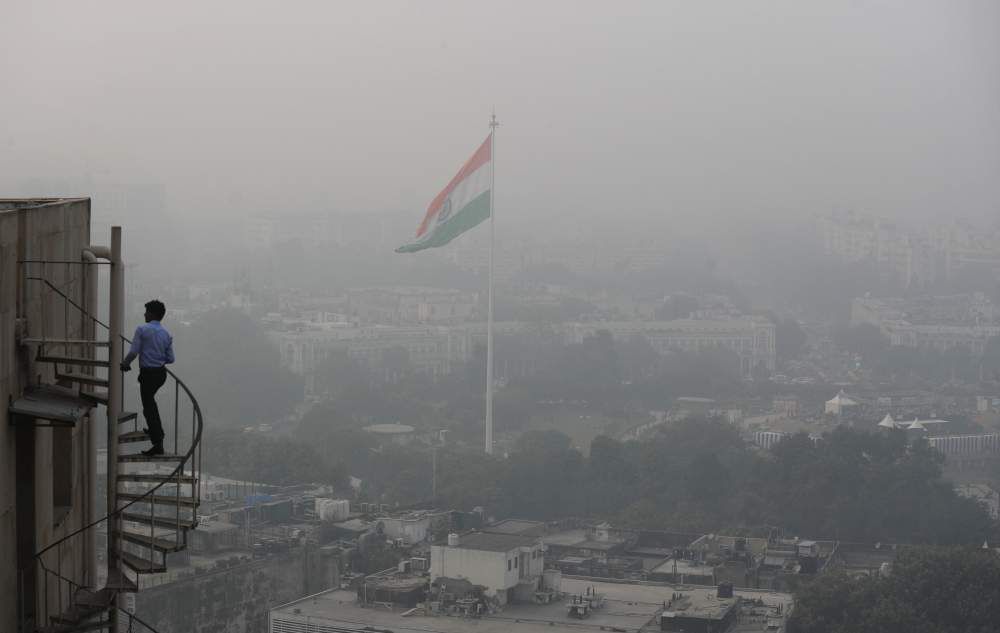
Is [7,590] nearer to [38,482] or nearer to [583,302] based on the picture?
[38,482]

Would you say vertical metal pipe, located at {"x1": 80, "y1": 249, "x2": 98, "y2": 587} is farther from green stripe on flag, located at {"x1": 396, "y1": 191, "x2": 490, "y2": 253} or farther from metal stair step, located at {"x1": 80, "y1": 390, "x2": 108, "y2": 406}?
green stripe on flag, located at {"x1": 396, "y1": 191, "x2": 490, "y2": 253}

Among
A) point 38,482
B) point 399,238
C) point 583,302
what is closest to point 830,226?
point 583,302

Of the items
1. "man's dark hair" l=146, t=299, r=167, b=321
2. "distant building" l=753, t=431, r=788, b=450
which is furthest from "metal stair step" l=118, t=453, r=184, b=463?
"distant building" l=753, t=431, r=788, b=450

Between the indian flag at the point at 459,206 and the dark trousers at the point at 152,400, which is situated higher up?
the indian flag at the point at 459,206

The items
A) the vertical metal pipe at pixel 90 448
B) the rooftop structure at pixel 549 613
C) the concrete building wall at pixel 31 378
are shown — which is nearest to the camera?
the concrete building wall at pixel 31 378

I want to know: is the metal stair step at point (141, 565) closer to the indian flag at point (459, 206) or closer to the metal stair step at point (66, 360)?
the metal stair step at point (66, 360)

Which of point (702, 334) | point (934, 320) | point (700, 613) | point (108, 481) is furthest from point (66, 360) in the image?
point (934, 320)

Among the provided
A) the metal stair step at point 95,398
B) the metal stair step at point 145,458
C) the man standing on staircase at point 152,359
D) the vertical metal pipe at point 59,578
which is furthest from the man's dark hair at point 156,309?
the vertical metal pipe at point 59,578
